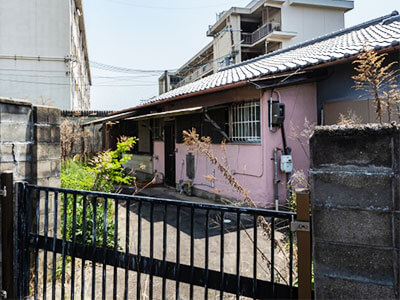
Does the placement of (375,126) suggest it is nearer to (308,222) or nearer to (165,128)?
(308,222)

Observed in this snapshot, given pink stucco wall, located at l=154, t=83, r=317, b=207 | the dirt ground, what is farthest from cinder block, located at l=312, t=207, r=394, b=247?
pink stucco wall, located at l=154, t=83, r=317, b=207

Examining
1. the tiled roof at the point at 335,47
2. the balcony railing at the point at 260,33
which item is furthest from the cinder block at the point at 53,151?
the balcony railing at the point at 260,33

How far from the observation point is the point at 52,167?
3348mm

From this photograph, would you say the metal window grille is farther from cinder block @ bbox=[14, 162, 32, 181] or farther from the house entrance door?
cinder block @ bbox=[14, 162, 32, 181]

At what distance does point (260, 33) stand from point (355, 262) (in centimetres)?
2791

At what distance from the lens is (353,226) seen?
4.49 ft

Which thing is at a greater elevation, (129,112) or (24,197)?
(129,112)

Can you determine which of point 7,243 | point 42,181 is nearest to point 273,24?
point 42,181

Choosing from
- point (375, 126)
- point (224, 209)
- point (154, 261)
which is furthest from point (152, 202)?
point (375, 126)

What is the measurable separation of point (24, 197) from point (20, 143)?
0.65m

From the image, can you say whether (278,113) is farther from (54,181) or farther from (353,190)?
(353,190)

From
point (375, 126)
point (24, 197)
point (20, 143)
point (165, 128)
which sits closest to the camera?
point (375, 126)

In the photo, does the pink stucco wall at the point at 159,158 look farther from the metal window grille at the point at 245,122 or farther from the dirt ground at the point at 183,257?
the dirt ground at the point at 183,257

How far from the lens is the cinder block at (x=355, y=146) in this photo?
4.32 feet
